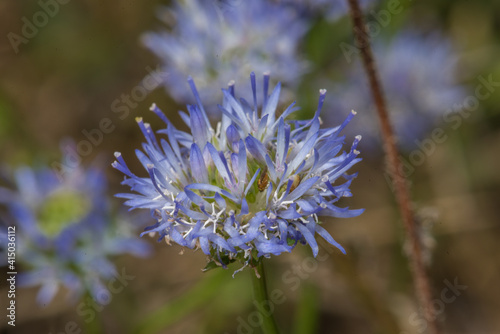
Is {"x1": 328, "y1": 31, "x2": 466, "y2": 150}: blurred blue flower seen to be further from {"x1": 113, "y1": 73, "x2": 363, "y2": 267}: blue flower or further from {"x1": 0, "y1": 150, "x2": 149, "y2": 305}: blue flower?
{"x1": 113, "y1": 73, "x2": 363, "y2": 267}: blue flower

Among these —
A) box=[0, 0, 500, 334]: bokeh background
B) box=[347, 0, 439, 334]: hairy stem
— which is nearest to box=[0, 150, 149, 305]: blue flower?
box=[0, 0, 500, 334]: bokeh background

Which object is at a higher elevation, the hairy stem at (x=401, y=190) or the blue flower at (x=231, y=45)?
the blue flower at (x=231, y=45)

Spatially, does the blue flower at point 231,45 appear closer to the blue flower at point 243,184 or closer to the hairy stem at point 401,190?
the hairy stem at point 401,190

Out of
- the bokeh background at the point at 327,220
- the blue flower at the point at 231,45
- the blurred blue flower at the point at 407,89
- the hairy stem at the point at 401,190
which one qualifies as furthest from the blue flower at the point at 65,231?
the blurred blue flower at the point at 407,89

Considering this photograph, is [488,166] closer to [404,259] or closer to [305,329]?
[404,259]

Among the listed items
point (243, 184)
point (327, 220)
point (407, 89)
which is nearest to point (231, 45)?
point (327, 220)

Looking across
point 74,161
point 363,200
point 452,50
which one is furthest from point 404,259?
point 74,161

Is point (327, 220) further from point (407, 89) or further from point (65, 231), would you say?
point (65, 231)
